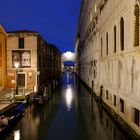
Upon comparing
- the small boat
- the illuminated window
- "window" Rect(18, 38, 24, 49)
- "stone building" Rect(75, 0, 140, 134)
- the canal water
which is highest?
"window" Rect(18, 38, 24, 49)

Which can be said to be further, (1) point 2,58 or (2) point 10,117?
(1) point 2,58

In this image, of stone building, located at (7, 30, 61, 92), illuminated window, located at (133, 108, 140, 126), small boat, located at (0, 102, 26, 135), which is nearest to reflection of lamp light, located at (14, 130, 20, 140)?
small boat, located at (0, 102, 26, 135)

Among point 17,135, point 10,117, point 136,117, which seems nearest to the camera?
point 136,117

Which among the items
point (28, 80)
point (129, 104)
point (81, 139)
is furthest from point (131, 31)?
point (28, 80)

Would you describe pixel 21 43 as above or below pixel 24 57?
above

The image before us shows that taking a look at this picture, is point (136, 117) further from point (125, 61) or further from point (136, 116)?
point (125, 61)

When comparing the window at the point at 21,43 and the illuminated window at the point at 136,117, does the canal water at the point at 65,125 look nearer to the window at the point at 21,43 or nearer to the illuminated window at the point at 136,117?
the illuminated window at the point at 136,117

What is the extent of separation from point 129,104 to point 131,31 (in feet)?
13.8

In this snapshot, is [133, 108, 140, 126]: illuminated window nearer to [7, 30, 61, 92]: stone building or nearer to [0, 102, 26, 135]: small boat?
[0, 102, 26, 135]: small boat

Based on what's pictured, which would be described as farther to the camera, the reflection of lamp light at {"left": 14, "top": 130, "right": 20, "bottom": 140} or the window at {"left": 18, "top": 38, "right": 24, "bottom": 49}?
the window at {"left": 18, "top": 38, "right": 24, "bottom": 49}

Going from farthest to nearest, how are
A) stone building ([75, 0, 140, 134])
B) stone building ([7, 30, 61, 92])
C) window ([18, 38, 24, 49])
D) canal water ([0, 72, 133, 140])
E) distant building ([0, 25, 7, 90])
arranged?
window ([18, 38, 24, 49]) → stone building ([7, 30, 61, 92]) → distant building ([0, 25, 7, 90]) → canal water ([0, 72, 133, 140]) → stone building ([75, 0, 140, 134])

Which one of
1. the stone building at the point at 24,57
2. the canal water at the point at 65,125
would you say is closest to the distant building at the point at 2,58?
the stone building at the point at 24,57

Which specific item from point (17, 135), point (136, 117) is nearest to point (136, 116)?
point (136, 117)

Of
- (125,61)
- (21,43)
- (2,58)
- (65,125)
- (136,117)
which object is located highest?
(21,43)
